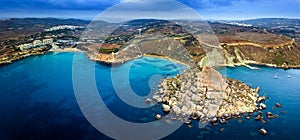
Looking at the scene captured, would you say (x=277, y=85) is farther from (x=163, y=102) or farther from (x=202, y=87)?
(x=163, y=102)

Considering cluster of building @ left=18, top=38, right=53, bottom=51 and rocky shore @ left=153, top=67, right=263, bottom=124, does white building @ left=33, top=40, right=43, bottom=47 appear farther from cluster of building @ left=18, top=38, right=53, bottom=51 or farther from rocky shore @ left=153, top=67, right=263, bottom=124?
rocky shore @ left=153, top=67, right=263, bottom=124

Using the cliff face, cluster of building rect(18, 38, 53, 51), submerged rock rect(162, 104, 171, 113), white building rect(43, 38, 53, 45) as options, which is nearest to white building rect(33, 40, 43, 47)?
cluster of building rect(18, 38, 53, 51)

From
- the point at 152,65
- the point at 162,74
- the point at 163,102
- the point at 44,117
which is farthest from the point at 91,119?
the point at 152,65

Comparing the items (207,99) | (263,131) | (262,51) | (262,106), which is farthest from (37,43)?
(263,131)

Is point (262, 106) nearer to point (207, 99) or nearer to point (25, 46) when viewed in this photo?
point (207, 99)

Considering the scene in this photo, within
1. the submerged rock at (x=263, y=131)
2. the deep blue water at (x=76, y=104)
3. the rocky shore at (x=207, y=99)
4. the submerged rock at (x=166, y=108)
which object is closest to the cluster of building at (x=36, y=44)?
the deep blue water at (x=76, y=104)

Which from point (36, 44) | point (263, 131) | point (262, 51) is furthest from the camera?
point (36, 44)

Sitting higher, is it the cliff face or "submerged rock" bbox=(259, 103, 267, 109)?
the cliff face
